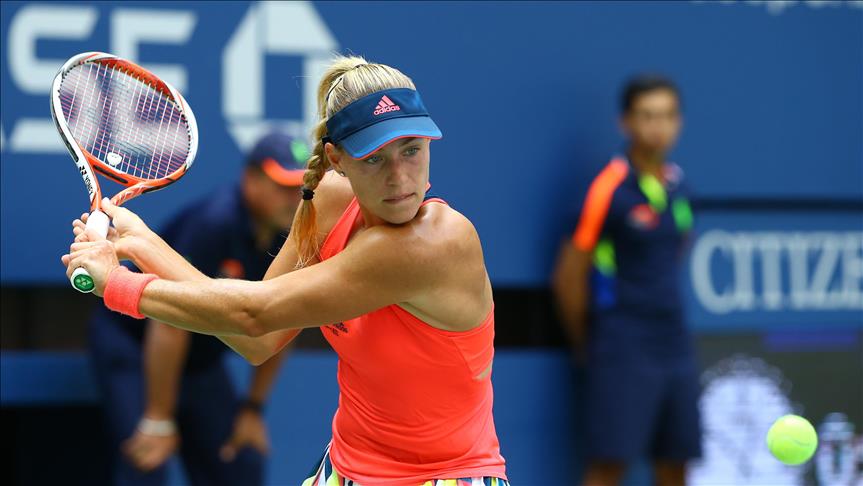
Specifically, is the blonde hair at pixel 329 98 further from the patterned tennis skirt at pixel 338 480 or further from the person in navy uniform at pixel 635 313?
the person in navy uniform at pixel 635 313

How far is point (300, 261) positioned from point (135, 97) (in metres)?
0.87

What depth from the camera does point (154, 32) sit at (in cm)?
471

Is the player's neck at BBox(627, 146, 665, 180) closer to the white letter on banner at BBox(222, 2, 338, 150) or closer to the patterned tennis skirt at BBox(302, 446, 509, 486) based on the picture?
the white letter on banner at BBox(222, 2, 338, 150)

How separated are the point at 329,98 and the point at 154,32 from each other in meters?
2.25

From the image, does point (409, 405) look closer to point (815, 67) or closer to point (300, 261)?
point (300, 261)

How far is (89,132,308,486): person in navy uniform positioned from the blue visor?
167 cm

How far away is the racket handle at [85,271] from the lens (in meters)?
2.57

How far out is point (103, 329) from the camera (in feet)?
14.6

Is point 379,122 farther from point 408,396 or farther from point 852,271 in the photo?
point 852,271

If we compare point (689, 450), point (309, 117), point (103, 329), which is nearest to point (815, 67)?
point (689, 450)

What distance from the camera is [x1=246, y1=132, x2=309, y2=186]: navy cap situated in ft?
14.4

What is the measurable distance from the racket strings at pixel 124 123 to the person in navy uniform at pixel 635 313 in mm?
2151

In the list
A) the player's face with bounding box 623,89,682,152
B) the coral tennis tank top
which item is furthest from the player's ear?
the player's face with bounding box 623,89,682,152

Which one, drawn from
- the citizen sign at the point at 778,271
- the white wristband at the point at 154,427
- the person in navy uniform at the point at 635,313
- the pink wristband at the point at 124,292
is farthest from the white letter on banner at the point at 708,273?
the pink wristband at the point at 124,292
